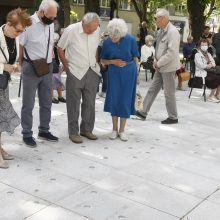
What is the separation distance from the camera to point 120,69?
5945 mm

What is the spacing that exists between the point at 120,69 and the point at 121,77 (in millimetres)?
110

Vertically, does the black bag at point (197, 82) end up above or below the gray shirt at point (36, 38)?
below

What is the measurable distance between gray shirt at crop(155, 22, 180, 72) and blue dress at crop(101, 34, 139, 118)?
4.11 ft

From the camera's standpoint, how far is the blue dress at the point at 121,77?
230 inches

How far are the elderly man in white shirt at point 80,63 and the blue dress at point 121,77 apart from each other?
0.22 m

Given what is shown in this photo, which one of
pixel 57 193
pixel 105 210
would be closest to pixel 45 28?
pixel 57 193

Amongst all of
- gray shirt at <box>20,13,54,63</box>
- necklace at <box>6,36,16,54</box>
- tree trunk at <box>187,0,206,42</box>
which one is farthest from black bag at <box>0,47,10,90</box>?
tree trunk at <box>187,0,206,42</box>

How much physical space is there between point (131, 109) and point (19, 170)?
204cm

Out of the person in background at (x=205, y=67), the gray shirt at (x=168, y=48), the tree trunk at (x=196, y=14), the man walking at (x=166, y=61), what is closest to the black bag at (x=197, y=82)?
the person in background at (x=205, y=67)

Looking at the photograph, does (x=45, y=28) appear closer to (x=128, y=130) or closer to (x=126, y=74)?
(x=126, y=74)

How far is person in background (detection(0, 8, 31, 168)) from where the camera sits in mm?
4527

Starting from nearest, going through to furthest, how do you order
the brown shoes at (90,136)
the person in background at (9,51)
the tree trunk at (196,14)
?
the person in background at (9,51)
the brown shoes at (90,136)
the tree trunk at (196,14)

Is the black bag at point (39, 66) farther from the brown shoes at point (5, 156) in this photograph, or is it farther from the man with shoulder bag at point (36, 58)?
the brown shoes at point (5, 156)

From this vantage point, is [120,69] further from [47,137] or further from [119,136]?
[47,137]
